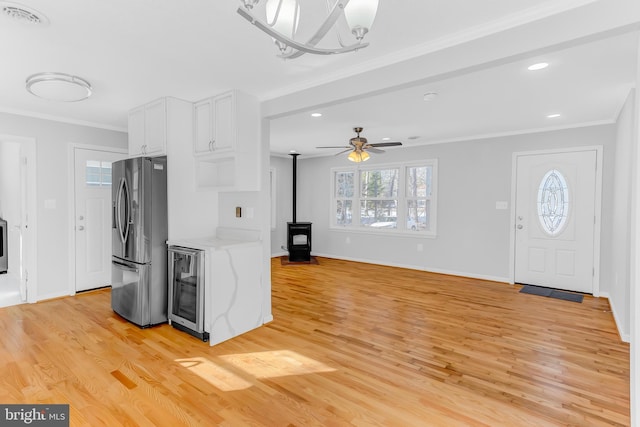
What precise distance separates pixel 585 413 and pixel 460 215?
399cm

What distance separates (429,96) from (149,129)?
3.02 meters

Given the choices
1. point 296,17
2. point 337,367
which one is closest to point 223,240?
point 337,367

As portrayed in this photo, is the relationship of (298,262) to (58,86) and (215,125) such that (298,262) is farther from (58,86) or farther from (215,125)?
(58,86)

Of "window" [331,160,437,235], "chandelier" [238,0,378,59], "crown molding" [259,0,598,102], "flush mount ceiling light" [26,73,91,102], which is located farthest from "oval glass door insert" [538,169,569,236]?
"flush mount ceiling light" [26,73,91,102]

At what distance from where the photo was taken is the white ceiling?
→ 1901mm

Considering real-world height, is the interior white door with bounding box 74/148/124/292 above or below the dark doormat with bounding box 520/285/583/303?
above

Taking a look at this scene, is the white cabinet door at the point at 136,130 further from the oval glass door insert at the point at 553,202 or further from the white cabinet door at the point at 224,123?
the oval glass door insert at the point at 553,202

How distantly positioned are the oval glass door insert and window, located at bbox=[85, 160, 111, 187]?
6.30m

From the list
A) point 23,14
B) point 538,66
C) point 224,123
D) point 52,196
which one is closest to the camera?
point 23,14

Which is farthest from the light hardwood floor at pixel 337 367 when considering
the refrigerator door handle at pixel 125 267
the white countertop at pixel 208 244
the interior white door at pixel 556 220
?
the white countertop at pixel 208 244

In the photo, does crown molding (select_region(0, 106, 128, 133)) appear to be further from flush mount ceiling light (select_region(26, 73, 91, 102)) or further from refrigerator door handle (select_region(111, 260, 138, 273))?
refrigerator door handle (select_region(111, 260, 138, 273))

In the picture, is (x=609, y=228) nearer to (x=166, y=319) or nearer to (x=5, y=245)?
(x=166, y=319)

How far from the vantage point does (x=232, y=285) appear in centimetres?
318

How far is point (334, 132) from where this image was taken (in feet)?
17.2
